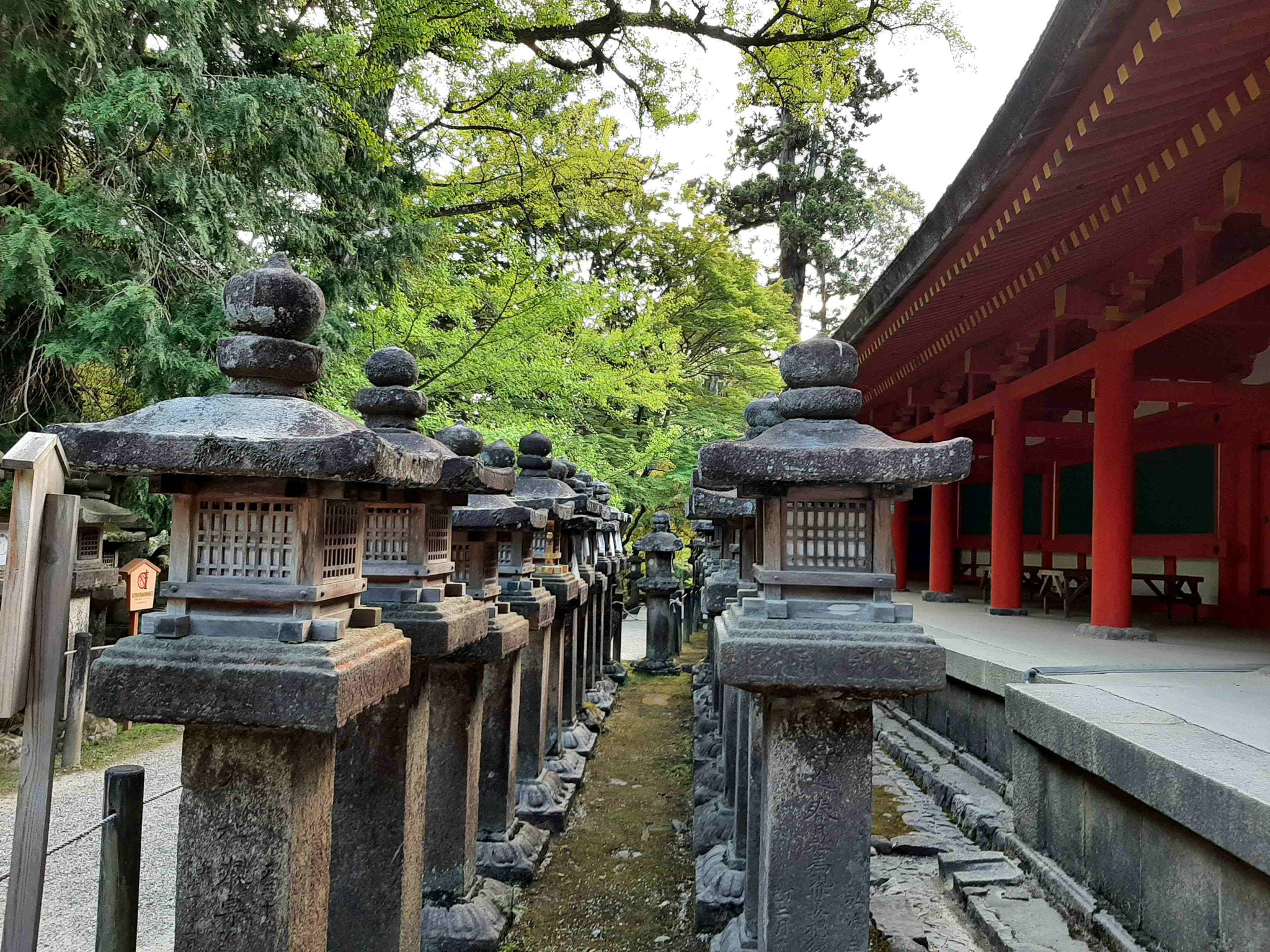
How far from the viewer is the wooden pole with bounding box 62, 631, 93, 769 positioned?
7191 mm

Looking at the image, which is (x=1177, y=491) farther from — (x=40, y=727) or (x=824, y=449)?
(x=40, y=727)

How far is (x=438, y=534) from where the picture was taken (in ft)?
13.5

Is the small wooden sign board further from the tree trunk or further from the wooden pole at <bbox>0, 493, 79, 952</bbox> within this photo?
the tree trunk

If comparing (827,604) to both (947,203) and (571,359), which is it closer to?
(947,203)

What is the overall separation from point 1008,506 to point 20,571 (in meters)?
9.49

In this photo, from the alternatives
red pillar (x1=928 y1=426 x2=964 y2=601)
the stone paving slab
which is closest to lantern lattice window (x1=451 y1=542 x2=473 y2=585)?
the stone paving slab

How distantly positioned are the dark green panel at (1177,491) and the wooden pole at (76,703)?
11.6 metres

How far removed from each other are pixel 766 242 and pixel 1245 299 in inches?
858

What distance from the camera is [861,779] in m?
3.12

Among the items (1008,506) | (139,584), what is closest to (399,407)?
(139,584)

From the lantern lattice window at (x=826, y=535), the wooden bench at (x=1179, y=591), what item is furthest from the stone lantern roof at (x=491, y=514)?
the wooden bench at (x=1179, y=591)

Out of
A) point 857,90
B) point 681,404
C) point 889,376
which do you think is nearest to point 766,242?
point 857,90

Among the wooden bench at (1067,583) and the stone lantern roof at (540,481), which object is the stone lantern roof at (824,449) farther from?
the wooden bench at (1067,583)

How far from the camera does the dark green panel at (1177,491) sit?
30.2 feet
